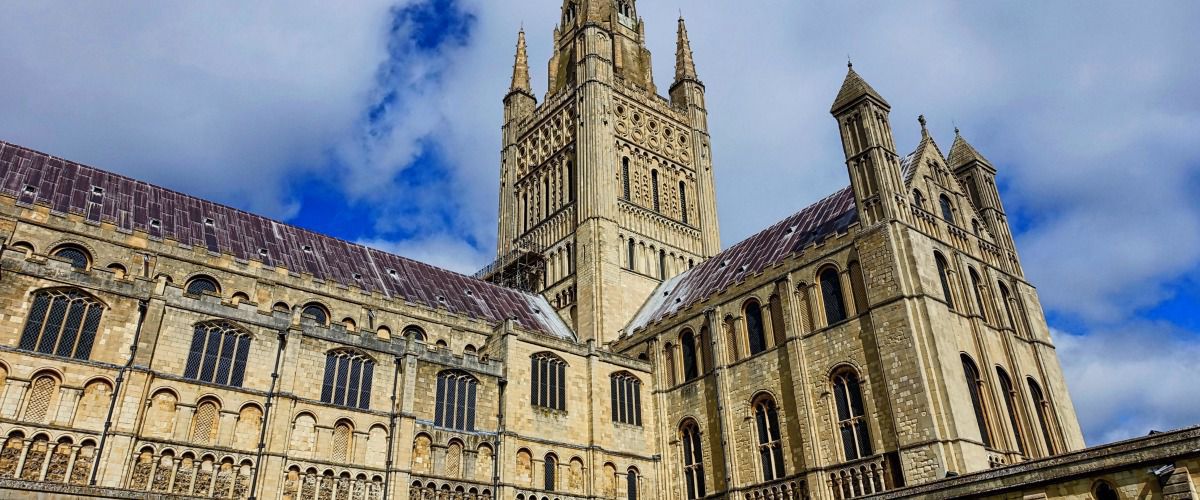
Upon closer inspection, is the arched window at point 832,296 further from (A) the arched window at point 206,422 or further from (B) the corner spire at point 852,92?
(A) the arched window at point 206,422

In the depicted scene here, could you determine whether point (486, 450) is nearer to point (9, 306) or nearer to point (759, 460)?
point (759, 460)

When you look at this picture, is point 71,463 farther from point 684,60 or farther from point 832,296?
point 684,60

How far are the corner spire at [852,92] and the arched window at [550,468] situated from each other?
851 inches

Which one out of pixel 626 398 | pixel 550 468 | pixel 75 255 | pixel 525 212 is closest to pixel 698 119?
pixel 525 212

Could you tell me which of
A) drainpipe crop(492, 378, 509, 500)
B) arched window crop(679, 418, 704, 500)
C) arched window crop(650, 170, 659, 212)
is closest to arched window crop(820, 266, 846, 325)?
arched window crop(679, 418, 704, 500)

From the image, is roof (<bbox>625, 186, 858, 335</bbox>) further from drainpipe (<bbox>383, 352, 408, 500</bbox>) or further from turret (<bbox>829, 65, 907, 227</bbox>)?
drainpipe (<bbox>383, 352, 408, 500</bbox>)

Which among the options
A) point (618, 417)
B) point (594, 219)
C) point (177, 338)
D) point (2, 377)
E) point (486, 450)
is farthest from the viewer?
point (594, 219)

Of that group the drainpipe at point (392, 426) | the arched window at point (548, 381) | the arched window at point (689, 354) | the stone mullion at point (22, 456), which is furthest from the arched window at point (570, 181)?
the stone mullion at point (22, 456)

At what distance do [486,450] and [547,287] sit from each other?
21.1 meters

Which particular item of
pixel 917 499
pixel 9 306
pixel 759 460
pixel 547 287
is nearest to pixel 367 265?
pixel 547 287

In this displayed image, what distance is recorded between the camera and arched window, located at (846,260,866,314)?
34.3m

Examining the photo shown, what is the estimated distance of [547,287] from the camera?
55781mm

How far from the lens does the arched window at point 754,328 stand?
38.6 metres

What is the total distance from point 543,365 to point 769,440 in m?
11.5
